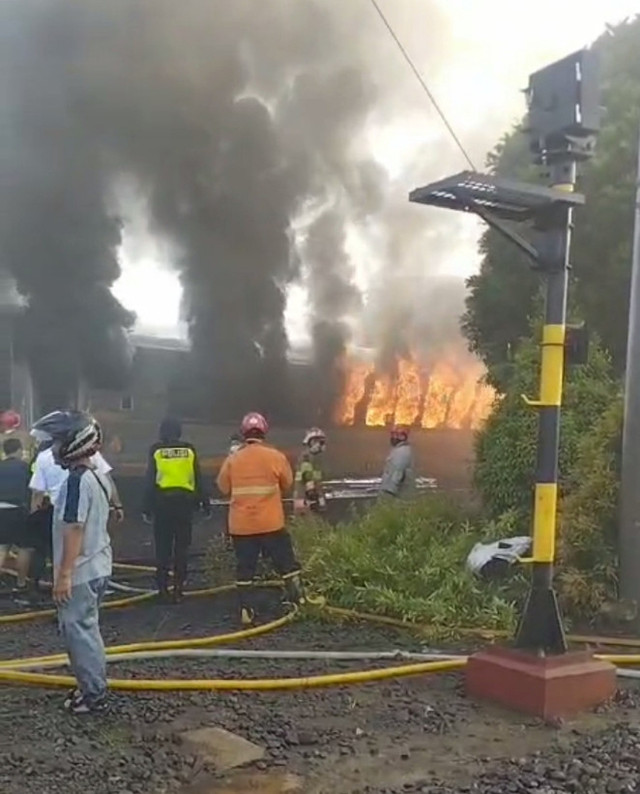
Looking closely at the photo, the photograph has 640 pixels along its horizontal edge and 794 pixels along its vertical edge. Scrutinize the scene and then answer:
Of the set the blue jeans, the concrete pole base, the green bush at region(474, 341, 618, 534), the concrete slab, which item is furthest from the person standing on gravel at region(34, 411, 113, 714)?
the green bush at region(474, 341, 618, 534)

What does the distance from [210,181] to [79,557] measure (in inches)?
511

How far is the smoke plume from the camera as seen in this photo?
47.9 ft

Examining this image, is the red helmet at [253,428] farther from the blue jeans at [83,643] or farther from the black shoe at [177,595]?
the blue jeans at [83,643]

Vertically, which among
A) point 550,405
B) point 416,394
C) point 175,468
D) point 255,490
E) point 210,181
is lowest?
point 255,490

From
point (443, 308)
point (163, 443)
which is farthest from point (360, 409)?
point (163, 443)

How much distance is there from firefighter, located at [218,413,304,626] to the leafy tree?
478 centimetres

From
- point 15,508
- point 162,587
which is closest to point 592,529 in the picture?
point 162,587

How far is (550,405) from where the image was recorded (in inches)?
212

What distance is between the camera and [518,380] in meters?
9.27

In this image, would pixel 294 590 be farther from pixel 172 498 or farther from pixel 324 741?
pixel 324 741

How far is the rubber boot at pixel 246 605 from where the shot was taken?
733 centimetres

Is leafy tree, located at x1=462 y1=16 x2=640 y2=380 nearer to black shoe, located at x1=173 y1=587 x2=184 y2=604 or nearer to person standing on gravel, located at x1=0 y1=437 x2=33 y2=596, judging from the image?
black shoe, located at x1=173 y1=587 x2=184 y2=604

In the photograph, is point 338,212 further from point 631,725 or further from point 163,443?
point 631,725

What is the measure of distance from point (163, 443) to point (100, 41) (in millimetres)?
10307
